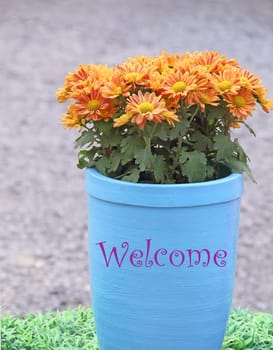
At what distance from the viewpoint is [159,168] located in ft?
8.14

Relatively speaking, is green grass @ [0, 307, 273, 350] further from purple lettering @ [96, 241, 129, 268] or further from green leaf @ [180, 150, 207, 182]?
green leaf @ [180, 150, 207, 182]

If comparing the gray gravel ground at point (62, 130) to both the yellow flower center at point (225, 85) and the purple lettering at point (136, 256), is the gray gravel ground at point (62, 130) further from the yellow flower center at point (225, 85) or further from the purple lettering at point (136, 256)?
the yellow flower center at point (225, 85)

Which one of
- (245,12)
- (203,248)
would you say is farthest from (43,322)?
(245,12)

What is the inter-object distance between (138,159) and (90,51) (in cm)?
Result: 626

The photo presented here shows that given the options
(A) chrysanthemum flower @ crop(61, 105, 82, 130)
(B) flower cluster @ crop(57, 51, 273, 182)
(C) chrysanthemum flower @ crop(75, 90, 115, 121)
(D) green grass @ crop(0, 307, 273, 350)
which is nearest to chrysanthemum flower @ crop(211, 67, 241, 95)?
(B) flower cluster @ crop(57, 51, 273, 182)

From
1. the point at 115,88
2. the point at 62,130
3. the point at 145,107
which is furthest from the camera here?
the point at 62,130

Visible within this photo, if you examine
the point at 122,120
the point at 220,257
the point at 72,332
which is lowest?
the point at 72,332

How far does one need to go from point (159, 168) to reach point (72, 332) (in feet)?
3.68

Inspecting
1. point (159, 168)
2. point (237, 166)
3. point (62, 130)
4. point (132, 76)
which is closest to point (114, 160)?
point (159, 168)

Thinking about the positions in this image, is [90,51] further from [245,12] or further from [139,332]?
[139,332]

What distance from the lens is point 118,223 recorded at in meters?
2.47

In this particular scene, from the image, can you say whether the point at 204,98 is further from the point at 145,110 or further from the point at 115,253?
the point at 115,253

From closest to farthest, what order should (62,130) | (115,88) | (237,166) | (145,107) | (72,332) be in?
(145,107) → (115,88) → (237,166) → (72,332) → (62,130)

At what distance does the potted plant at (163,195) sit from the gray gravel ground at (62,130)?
1358 millimetres
